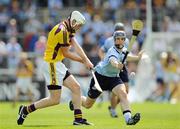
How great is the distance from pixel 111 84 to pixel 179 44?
62.1 ft

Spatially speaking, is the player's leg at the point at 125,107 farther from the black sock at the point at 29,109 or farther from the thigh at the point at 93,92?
the black sock at the point at 29,109

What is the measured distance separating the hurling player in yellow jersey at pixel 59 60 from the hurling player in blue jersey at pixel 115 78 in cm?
75

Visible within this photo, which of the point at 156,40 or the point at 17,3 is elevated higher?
the point at 17,3

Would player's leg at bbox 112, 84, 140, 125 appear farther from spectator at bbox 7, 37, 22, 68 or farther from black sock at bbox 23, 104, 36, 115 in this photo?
spectator at bbox 7, 37, 22, 68

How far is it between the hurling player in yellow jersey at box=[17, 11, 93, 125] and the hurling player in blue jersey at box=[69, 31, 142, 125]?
75cm

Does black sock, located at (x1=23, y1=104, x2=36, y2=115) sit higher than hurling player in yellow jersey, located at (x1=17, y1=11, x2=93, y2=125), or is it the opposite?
hurling player in yellow jersey, located at (x1=17, y1=11, x2=93, y2=125)

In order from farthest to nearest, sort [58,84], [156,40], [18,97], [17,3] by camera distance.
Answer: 1. [17,3]
2. [156,40]
3. [18,97]
4. [58,84]

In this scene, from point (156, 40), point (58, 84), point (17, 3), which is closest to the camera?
point (58, 84)

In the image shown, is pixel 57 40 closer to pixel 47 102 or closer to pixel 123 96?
pixel 47 102

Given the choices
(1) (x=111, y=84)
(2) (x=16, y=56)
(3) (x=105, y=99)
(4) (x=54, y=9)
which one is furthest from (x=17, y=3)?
(1) (x=111, y=84)

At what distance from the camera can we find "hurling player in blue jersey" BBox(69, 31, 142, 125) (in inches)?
717

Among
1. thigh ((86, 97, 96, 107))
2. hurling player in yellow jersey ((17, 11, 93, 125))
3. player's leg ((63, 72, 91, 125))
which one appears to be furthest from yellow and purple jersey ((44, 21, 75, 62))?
thigh ((86, 97, 96, 107))

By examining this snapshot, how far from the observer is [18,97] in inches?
1375

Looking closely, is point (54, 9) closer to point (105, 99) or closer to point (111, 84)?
point (105, 99)
